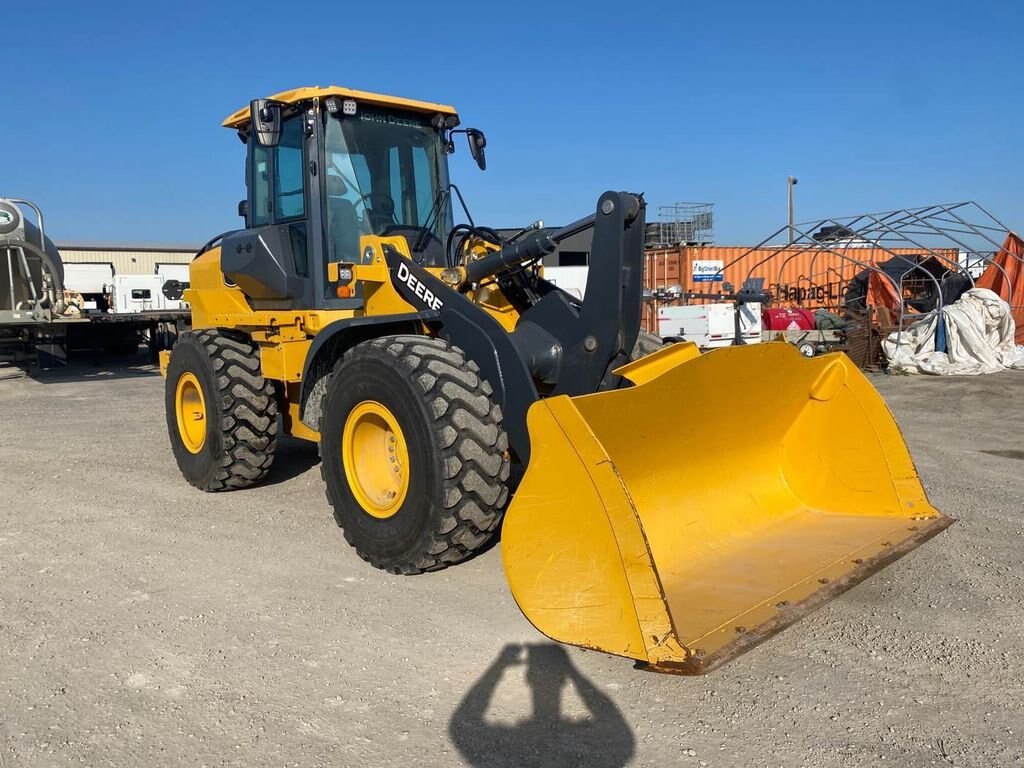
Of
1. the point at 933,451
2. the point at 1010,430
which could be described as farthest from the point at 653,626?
the point at 1010,430

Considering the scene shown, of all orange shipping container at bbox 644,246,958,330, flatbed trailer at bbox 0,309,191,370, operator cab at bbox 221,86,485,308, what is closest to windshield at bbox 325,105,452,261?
operator cab at bbox 221,86,485,308

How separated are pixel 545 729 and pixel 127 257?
41.9 m

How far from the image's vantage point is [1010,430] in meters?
9.06

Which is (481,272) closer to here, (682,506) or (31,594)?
(682,506)

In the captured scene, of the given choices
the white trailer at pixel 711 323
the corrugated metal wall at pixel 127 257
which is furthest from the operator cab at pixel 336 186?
the corrugated metal wall at pixel 127 257

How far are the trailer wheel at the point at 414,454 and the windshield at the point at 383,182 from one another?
131 centimetres

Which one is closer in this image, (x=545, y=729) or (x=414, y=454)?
(x=545, y=729)

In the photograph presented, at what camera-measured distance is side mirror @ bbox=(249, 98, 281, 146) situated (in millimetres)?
5109

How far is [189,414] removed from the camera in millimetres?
6621

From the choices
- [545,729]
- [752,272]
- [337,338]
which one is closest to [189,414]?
[337,338]

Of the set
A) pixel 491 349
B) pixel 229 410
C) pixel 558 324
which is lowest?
pixel 229 410

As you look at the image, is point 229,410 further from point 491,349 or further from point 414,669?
point 414,669

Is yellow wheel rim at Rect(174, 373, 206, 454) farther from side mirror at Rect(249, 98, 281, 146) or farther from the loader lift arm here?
the loader lift arm

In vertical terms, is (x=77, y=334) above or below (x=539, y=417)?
below
